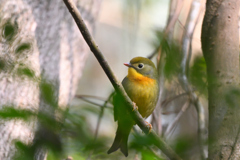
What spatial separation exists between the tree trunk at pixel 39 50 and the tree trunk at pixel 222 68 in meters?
1.40

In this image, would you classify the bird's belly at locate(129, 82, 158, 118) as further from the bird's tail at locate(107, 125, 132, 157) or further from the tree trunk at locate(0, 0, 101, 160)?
the bird's tail at locate(107, 125, 132, 157)

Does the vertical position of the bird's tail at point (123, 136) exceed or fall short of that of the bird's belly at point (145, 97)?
it exceeds it

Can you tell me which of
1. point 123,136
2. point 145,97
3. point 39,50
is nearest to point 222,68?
point 145,97

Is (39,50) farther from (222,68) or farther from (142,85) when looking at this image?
(222,68)

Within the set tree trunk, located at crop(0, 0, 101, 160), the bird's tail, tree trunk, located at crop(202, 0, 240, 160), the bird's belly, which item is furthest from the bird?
the bird's tail

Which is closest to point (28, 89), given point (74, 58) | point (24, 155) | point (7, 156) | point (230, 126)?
point (7, 156)

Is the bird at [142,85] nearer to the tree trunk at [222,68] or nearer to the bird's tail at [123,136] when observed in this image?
the tree trunk at [222,68]

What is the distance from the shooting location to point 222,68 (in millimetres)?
2291

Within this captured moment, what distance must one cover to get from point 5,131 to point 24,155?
8.49 ft

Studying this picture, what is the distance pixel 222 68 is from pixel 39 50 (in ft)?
7.39

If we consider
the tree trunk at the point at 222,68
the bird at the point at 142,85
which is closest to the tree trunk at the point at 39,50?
the bird at the point at 142,85

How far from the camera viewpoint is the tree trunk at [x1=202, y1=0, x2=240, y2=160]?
83.7 inches

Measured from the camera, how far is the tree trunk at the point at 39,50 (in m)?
3.28

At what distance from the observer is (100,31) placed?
30.0 ft
